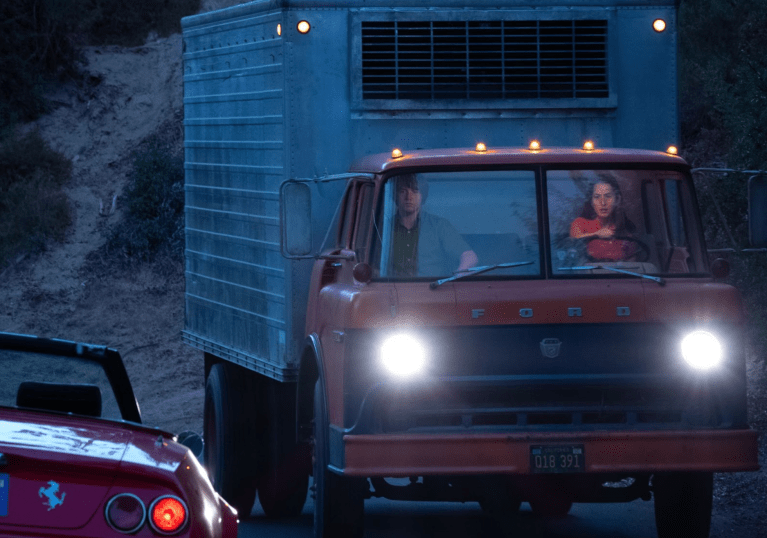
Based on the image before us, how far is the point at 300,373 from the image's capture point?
31.6ft

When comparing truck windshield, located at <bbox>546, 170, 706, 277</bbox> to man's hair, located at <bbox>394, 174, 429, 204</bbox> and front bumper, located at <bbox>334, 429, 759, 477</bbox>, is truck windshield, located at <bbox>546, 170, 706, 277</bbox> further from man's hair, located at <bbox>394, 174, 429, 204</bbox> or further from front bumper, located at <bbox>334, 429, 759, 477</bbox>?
front bumper, located at <bbox>334, 429, 759, 477</bbox>

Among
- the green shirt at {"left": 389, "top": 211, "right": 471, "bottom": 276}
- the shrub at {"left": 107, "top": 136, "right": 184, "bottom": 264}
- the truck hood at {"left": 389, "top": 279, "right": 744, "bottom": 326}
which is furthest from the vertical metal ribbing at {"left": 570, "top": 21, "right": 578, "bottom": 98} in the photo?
the shrub at {"left": 107, "top": 136, "right": 184, "bottom": 264}

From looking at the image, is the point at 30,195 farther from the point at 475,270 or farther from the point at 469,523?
the point at 475,270

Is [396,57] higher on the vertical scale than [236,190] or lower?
higher

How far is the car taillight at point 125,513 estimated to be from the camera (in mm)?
4742

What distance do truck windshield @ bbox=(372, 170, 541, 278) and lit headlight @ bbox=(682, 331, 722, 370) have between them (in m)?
0.93

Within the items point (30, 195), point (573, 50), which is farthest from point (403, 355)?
point (30, 195)

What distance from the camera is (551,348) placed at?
812 cm

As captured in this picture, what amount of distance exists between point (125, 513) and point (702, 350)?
4224 mm

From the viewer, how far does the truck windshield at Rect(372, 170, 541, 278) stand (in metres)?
8.44

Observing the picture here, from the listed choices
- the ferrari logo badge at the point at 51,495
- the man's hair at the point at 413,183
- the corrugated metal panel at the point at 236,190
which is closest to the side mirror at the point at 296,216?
the man's hair at the point at 413,183

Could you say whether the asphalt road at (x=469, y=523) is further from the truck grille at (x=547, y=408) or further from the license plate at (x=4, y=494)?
the license plate at (x=4, y=494)

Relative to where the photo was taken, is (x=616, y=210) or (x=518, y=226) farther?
(x=616, y=210)

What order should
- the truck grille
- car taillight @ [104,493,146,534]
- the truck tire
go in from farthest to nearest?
the truck tire
the truck grille
car taillight @ [104,493,146,534]
